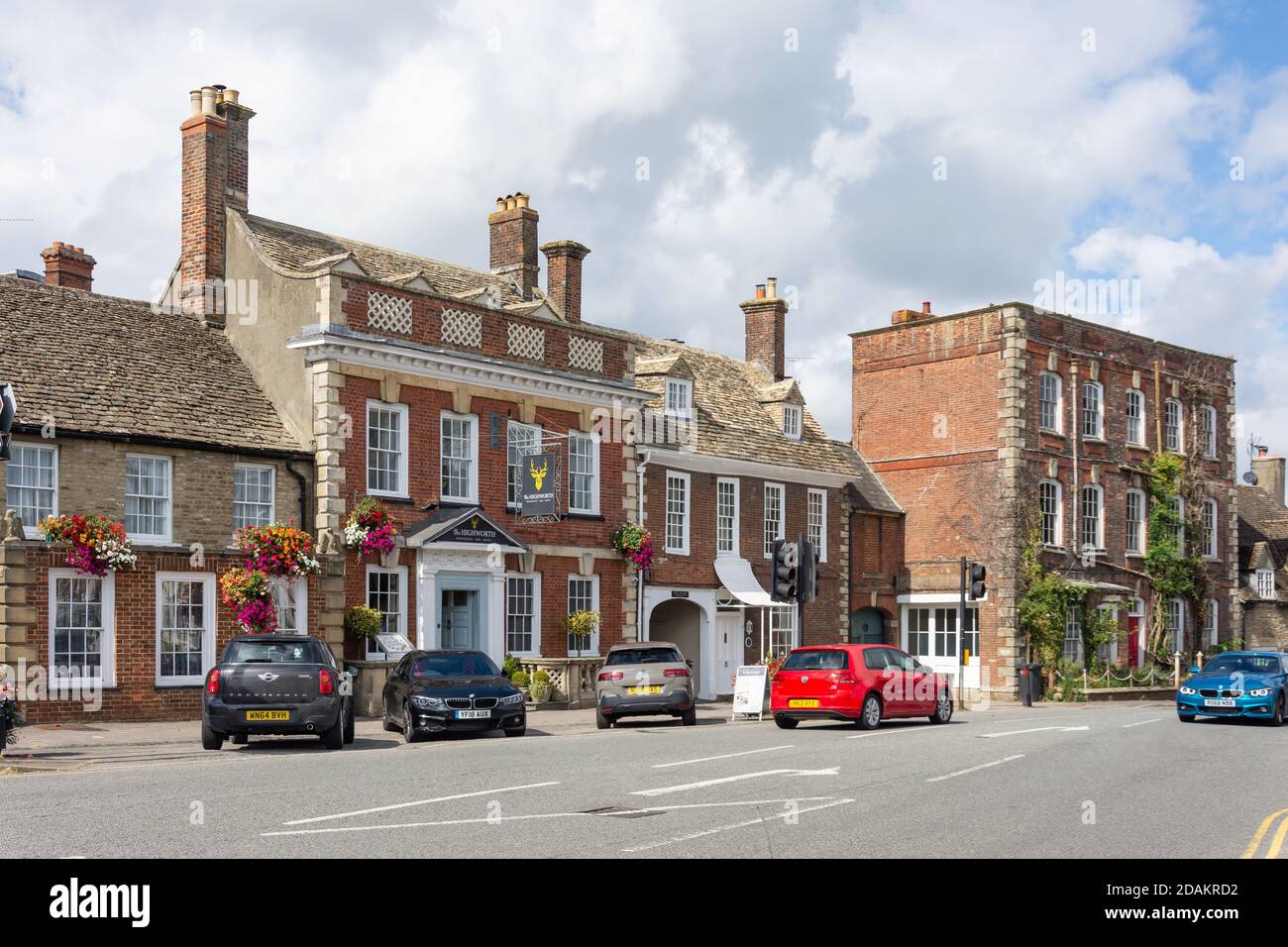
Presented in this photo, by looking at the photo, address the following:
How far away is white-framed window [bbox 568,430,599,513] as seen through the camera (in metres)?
33.0

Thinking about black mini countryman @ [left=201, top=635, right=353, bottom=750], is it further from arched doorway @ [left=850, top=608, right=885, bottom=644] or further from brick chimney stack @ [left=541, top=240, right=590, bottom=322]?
arched doorway @ [left=850, top=608, right=885, bottom=644]

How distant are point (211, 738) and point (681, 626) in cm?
1933

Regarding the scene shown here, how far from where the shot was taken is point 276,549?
85.8 feet

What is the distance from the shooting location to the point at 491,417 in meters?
31.0

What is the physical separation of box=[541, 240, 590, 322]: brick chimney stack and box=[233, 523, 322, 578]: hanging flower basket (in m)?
13.2

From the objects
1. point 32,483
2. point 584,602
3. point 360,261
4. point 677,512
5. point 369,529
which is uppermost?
point 360,261

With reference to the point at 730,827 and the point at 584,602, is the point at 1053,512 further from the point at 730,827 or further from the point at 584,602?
the point at 730,827

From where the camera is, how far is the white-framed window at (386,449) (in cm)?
2873

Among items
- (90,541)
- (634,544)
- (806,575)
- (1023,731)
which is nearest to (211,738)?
(90,541)

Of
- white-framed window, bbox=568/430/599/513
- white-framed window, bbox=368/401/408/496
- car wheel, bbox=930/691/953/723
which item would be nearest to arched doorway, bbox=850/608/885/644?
white-framed window, bbox=568/430/599/513

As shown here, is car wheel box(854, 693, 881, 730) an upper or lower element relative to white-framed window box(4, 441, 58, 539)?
lower

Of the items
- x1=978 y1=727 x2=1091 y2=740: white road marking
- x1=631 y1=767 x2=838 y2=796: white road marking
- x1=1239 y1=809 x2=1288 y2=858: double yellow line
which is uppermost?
x1=1239 y1=809 x2=1288 y2=858: double yellow line

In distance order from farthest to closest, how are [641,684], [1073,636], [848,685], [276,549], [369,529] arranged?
[1073,636], [369,529], [276,549], [641,684], [848,685]

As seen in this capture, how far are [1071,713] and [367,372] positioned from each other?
17358mm
